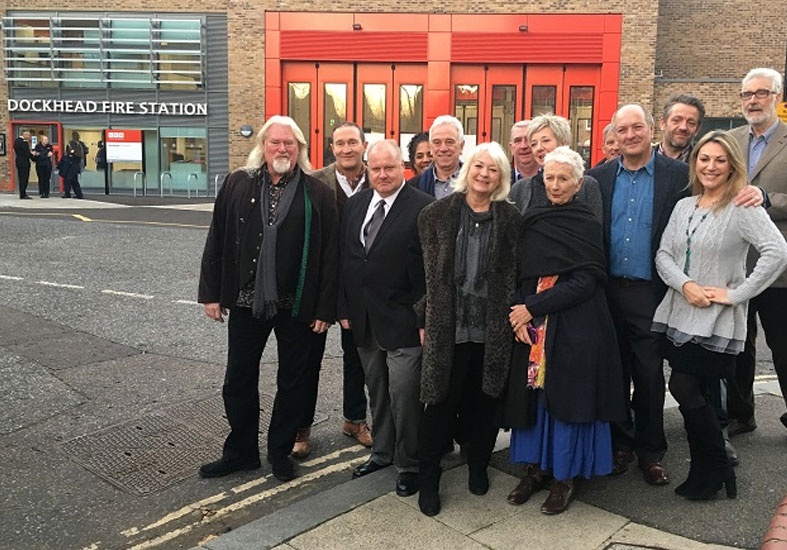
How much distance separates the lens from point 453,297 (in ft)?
12.6

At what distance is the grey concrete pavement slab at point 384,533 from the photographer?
11.6 ft

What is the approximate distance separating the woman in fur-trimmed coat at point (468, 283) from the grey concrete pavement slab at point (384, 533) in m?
0.14

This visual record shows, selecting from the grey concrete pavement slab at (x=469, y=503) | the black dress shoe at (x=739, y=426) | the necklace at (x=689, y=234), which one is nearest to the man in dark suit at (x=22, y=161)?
the grey concrete pavement slab at (x=469, y=503)

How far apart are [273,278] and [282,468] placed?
1.14m

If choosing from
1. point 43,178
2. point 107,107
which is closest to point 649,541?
point 43,178

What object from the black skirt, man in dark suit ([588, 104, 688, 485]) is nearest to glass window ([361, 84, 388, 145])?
man in dark suit ([588, 104, 688, 485])

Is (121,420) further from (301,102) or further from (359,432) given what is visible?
(301,102)

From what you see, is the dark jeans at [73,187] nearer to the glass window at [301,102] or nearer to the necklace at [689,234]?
the glass window at [301,102]

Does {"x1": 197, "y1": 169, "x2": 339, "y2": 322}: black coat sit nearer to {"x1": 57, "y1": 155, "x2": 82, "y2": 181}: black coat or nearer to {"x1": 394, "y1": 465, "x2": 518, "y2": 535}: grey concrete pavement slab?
{"x1": 394, "y1": 465, "x2": 518, "y2": 535}: grey concrete pavement slab

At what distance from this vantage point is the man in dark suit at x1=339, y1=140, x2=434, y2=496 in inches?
161

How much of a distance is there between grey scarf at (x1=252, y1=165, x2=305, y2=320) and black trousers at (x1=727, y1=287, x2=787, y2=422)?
2.83m

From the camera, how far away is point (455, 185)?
3963mm

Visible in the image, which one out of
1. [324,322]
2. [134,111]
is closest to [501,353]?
[324,322]

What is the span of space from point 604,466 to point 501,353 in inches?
31.0
